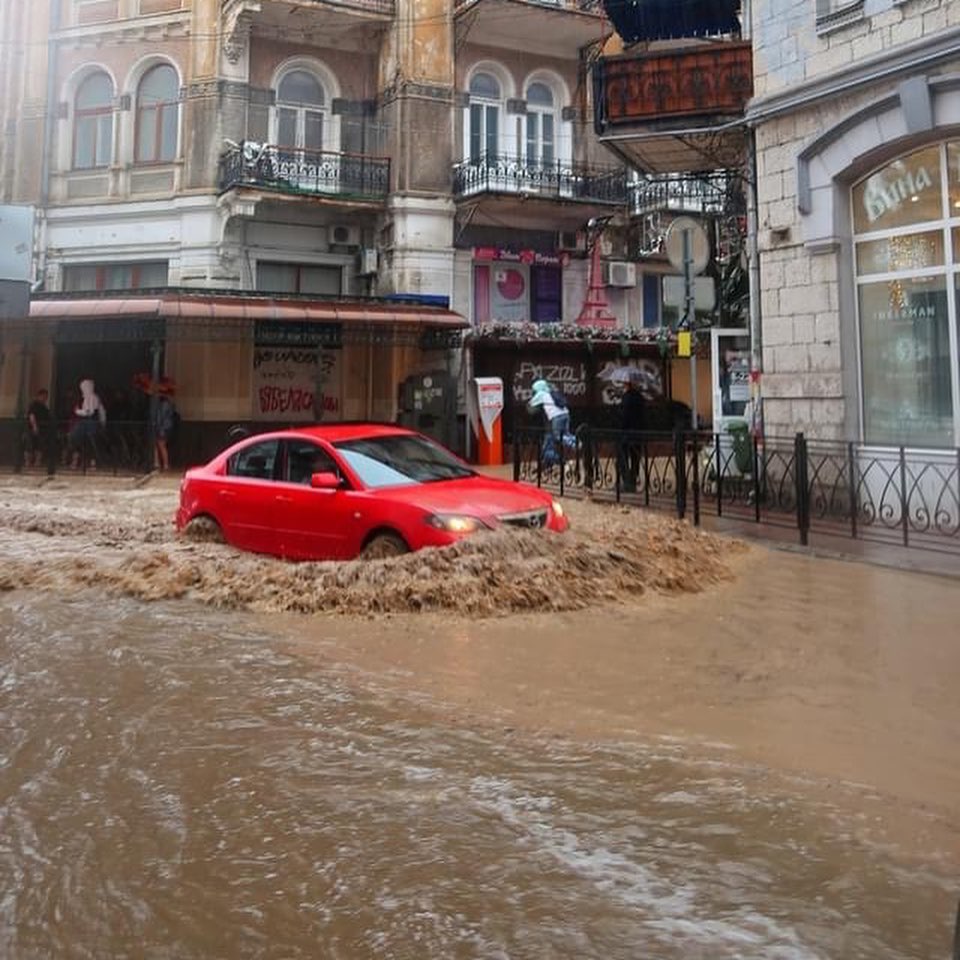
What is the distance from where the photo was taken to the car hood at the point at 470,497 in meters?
7.18

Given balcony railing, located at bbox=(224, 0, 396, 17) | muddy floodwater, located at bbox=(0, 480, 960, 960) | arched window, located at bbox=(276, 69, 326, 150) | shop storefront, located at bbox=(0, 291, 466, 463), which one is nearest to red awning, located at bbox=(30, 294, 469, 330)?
shop storefront, located at bbox=(0, 291, 466, 463)

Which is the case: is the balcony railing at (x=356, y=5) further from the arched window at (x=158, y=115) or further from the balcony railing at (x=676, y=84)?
the balcony railing at (x=676, y=84)

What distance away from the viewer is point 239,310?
18172 millimetres

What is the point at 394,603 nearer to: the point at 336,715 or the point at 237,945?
the point at 336,715

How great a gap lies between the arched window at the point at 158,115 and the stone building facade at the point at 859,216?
46.6 feet

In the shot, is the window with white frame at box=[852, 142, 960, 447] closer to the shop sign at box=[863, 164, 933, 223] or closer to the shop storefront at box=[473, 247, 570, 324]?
the shop sign at box=[863, 164, 933, 223]

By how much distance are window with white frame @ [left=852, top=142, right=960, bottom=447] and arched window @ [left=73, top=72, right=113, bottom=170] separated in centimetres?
1760

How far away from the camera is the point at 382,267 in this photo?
840 inches

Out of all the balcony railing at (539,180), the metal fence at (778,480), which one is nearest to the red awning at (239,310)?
the balcony railing at (539,180)

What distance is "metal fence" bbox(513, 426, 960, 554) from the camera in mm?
9367

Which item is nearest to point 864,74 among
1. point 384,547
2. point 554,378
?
point 384,547

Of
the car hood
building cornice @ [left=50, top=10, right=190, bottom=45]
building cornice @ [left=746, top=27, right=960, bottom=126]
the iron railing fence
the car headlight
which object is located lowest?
the car headlight

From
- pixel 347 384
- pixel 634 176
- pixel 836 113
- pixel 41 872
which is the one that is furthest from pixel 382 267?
pixel 41 872

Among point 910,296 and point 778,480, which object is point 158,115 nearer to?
point 778,480
